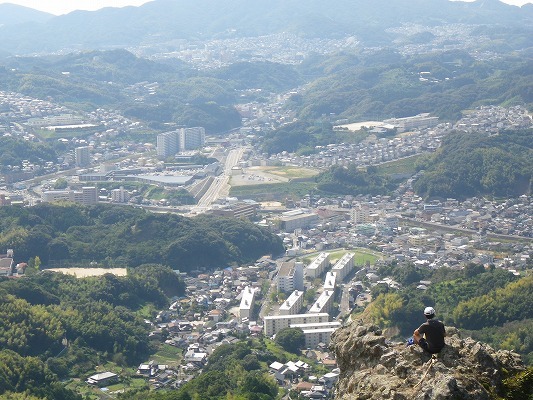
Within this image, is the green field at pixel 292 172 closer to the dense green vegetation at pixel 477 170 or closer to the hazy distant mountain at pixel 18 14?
the dense green vegetation at pixel 477 170

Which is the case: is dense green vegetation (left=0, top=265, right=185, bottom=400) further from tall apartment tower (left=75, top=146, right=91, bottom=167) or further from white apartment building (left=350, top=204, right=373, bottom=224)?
tall apartment tower (left=75, top=146, right=91, bottom=167)

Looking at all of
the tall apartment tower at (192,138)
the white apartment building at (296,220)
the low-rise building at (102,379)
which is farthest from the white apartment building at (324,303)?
the tall apartment tower at (192,138)

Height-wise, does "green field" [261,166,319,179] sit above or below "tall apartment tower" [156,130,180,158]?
below

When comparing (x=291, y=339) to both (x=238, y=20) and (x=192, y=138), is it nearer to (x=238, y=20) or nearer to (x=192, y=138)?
(x=192, y=138)

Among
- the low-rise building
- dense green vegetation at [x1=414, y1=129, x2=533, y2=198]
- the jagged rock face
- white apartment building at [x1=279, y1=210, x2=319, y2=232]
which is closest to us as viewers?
the jagged rock face

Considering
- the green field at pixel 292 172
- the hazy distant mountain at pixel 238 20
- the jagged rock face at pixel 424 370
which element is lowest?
the green field at pixel 292 172

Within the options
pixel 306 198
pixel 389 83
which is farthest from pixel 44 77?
pixel 306 198

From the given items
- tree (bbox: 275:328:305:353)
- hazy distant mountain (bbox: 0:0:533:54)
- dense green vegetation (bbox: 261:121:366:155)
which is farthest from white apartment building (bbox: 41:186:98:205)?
hazy distant mountain (bbox: 0:0:533:54)
